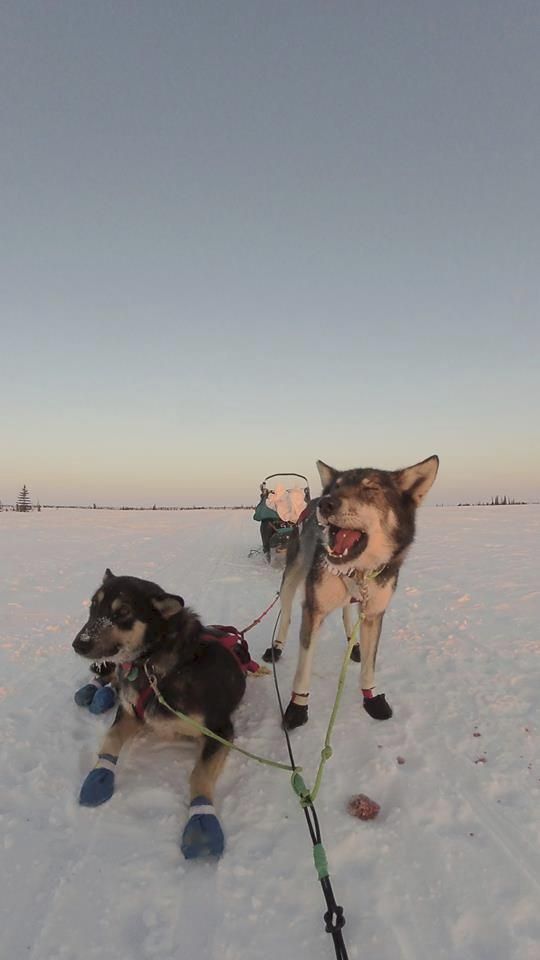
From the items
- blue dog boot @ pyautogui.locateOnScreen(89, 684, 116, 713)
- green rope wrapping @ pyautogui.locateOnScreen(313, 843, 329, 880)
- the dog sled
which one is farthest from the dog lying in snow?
the dog sled

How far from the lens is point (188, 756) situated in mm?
3115

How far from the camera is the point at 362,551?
10.8 feet

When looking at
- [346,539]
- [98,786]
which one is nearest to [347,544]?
[346,539]

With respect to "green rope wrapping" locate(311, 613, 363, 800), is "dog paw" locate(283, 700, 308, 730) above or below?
below

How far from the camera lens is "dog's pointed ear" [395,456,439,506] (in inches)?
135

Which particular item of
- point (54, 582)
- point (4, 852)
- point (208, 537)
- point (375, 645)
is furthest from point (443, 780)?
point (208, 537)

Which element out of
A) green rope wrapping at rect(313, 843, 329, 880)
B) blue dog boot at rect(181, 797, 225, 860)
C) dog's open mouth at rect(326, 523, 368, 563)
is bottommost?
blue dog boot at rect(181, 797, 225, 860)

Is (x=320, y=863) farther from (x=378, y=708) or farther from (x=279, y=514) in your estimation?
(x=279, y=514)

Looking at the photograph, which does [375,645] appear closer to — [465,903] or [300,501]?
[465,903]

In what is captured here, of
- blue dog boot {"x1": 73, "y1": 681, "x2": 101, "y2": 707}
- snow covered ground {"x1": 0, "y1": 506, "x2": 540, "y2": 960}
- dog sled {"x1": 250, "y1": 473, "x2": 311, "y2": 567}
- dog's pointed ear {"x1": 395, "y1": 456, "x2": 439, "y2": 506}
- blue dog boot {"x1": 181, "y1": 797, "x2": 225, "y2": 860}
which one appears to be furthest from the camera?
dog sled {"x1": 250, "y1": 473, "x2": 311, "y2": 567}

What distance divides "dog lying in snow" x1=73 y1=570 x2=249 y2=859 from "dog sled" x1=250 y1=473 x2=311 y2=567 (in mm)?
7323

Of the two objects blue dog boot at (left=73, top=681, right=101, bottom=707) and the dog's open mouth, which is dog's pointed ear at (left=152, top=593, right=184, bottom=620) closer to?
the dog's open mouth

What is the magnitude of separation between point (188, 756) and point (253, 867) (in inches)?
40.0

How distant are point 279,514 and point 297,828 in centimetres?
857
